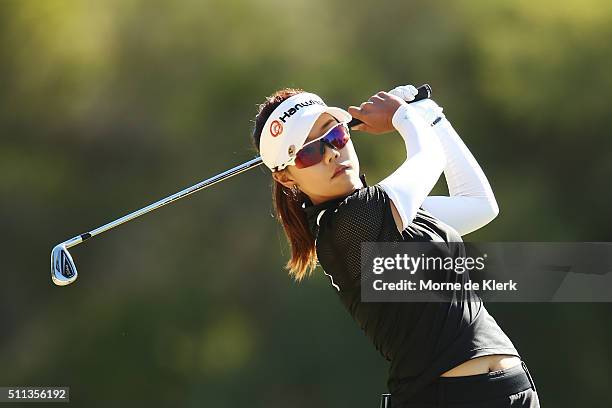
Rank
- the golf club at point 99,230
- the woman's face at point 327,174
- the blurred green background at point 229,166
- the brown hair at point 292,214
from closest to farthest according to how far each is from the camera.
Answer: the woman's face at point 327,174
the brown hair at point 292,214
the golf club at point 99,230
the blurred green background at point 229,166

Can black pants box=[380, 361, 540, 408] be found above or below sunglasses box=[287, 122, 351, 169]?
below

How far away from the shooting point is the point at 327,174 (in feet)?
5.00

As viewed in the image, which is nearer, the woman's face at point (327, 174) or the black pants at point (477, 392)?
the black pants at point (477, 392)

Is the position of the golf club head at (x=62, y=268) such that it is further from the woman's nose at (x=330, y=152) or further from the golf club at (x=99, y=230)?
the woman's nose at (x=330, y=152)

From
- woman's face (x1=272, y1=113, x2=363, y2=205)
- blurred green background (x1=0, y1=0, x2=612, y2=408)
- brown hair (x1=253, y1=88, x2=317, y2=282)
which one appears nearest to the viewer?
woman's face (x1=272, y1=113, x2=363, y2=205)

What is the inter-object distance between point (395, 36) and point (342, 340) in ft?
4.04

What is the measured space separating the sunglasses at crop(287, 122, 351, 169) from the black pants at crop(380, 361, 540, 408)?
411 mm

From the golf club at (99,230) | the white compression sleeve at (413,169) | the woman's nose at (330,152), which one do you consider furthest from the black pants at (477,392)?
the golf club at (99,230)

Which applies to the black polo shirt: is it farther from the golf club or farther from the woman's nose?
the golf club

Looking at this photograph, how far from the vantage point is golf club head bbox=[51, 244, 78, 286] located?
76.9 inches

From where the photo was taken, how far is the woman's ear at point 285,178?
1.59m

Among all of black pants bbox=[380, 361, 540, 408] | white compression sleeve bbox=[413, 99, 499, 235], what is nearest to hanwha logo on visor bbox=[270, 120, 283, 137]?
white compression sleeve bbox=[413, 99, 499, 235]

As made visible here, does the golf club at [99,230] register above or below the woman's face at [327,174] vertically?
above

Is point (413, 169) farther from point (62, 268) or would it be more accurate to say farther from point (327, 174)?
point (62, 268)
